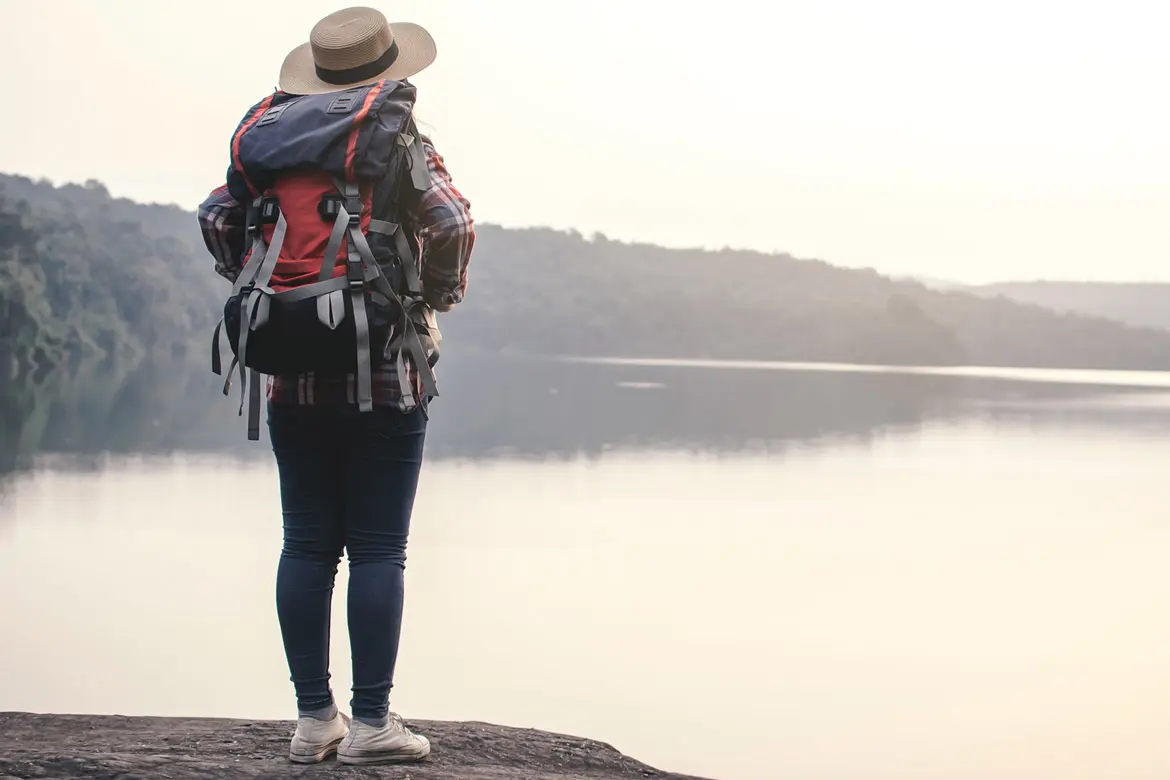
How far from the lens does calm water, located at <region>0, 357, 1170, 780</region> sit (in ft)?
17.8

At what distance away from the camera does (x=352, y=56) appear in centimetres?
240

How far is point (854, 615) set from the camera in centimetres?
760

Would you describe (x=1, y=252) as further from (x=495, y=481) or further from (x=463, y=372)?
(x=495, y=481)

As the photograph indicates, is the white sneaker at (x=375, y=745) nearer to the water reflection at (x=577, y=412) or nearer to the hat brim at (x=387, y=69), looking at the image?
the hat brim at (x=387, y=69)

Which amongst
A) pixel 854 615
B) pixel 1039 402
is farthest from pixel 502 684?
pixel 1039 402

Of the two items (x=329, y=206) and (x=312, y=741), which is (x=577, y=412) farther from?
(x=329, y=206)

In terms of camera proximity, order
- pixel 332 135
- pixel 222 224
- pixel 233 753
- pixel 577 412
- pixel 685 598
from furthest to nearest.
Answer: pixel 577 412 → pixel 685 598 → pixel 233 753 → pixel 222 224 → pixel 332 135

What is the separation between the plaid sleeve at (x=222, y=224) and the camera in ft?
8.04

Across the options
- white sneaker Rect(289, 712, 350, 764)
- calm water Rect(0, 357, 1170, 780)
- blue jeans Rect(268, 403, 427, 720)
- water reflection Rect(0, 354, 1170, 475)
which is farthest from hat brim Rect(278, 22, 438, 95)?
water reflection Rect(0, 354, 1170, 475)

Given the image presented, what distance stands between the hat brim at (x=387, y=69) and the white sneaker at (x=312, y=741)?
1125mm

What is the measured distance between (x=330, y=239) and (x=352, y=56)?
360 mm

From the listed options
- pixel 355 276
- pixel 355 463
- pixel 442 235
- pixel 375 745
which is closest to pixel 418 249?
pixel 442 235

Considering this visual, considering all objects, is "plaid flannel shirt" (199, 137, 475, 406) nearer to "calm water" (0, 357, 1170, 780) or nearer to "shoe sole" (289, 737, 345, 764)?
"shoe sole" (289, 737, 345, 764)

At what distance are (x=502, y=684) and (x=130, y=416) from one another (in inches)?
618
